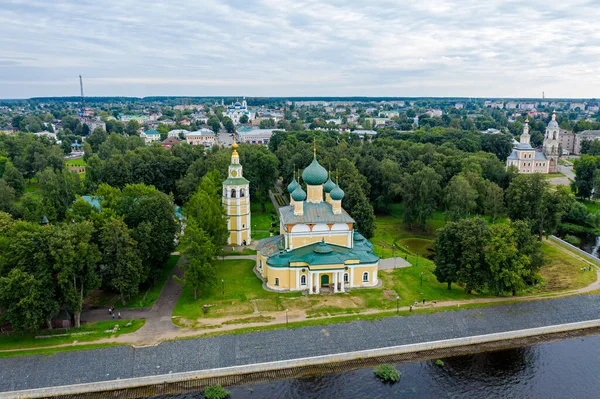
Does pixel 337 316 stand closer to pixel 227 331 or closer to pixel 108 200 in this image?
pixel 227 331

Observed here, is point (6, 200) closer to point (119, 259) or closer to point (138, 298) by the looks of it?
point (138, 298)

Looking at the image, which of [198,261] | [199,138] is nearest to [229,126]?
[199,138]

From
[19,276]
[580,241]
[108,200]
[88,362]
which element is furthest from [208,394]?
[580,241]

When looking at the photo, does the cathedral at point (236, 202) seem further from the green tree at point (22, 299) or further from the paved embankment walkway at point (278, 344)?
the green tree at point (22, 299)

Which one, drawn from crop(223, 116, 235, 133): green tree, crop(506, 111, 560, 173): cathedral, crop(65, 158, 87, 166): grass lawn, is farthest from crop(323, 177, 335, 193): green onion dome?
crop(223, 116, 235, 133): green tree

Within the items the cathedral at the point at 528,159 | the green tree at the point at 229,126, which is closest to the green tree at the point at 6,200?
the cathedral at the point at 528,159

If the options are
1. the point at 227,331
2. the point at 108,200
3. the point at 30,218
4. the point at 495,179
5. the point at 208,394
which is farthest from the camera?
the point at 495,179

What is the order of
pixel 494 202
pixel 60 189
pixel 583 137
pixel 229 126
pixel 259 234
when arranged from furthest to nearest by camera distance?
pixel 229 126, pixel 583 137, pixel 60 189, pixel 259 234, pixel 494 202

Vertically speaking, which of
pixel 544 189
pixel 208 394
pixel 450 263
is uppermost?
pixel 544 189
